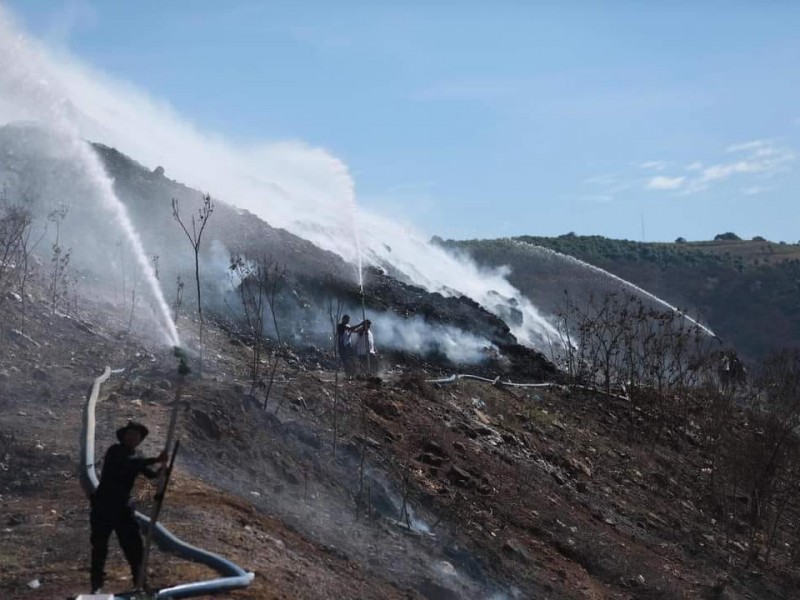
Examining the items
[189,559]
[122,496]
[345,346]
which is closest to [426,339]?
[345,346]

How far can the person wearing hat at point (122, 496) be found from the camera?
7.26m

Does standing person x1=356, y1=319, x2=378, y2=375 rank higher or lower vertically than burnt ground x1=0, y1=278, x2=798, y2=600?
higher

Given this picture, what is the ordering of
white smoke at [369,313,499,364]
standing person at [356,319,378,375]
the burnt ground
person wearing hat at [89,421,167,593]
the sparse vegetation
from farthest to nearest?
1. white smoke at [369,313,499,364]
2. standing person at [356,319,378,375]
3. the sparse vegetation
4. the burnt ground
5. person wearing hat at [89,421,167,593]

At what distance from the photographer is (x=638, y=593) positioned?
43.8 ft

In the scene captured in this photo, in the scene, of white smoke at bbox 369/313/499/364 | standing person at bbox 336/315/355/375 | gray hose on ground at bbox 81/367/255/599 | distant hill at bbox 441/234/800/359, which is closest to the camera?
gray hose on ground at bbox 81/367/255/599

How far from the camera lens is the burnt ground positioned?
898cm

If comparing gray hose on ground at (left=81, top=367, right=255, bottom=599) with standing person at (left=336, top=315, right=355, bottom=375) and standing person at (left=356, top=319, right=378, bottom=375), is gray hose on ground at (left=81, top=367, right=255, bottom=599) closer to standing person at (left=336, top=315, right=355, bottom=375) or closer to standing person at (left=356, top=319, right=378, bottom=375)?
standing person at (left=336, top=315, right=355, bottom=375)

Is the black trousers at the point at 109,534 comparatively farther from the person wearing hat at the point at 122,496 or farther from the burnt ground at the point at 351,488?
the burnt ground at the point at 351,488

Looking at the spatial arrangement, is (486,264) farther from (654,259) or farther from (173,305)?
(173,305)

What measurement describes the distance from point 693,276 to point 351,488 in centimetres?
6802

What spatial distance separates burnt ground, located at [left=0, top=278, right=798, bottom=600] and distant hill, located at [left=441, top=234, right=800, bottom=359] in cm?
3428

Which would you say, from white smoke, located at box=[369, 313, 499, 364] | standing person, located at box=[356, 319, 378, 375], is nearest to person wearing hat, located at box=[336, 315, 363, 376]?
standing person, located at box=[356, 319, 378, 375]

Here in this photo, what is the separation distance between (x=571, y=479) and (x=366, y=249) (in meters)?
21.6

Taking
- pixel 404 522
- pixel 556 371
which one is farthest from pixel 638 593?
pixel 556 371
